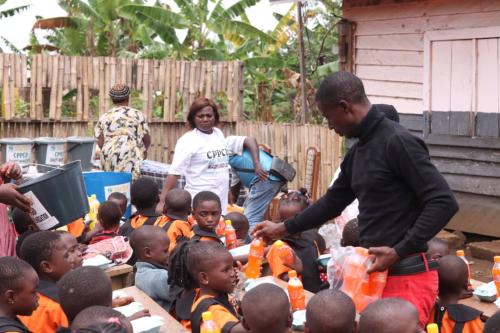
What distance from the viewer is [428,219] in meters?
2.95

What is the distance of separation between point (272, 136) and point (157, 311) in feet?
23.5

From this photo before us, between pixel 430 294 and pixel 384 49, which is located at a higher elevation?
pixel 384 49

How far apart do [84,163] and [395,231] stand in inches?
257

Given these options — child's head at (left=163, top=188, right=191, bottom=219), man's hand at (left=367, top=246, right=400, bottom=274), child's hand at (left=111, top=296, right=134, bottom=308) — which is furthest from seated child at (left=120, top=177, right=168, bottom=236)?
man's hand at (left=367, top=246, right=400, bottom=274)

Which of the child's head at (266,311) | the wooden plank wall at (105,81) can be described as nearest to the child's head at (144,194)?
the child's head at (266,311)

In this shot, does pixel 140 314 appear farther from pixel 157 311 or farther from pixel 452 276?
pixel 452 276

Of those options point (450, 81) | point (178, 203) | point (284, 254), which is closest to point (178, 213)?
point (178, 203)

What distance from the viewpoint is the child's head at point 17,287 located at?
3023mm

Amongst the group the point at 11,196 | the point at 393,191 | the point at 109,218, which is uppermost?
the point at 393,191

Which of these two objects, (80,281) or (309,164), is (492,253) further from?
(80,281)

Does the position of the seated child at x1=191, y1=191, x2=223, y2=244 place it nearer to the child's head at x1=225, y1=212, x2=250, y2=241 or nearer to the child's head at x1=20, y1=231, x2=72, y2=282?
the child's head at x1=225, y1=212, x2=250, y2=241

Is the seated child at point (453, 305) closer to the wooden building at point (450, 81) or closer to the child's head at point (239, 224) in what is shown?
the child's head at point (239, 224)

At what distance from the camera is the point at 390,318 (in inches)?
104

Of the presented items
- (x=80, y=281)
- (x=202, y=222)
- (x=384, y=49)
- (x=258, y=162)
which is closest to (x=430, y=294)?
(x=80, y=281)
